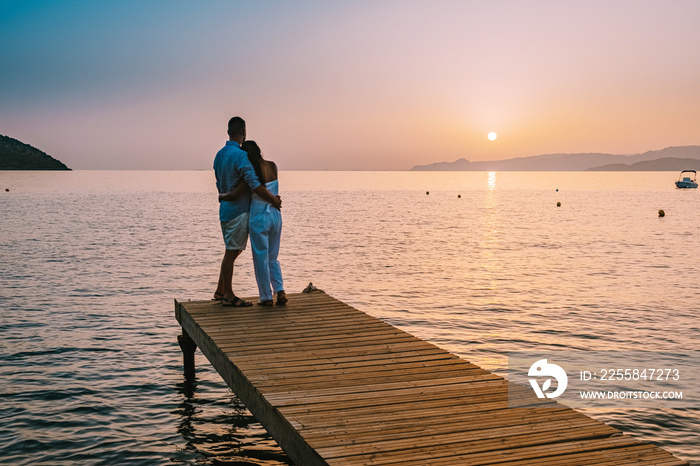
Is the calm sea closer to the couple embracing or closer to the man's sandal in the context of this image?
the man's sandal

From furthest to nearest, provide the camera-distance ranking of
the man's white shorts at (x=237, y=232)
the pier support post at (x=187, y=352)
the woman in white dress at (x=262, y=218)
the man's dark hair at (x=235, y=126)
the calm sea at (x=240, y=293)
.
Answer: the pier support post at (x=187, y=352)
the man's white shorts at (x=237, y=232)
the woman in white dress at (x=262, y=218)
the man's dark hair at (x=235, y=126)
the calm sea at (x=240, y=293)

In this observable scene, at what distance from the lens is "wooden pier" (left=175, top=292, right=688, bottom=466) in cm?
480

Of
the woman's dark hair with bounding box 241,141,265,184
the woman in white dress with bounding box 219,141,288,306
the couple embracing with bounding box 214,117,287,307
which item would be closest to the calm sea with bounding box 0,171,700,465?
the woman in white dress with bounding box 219,141,288,306

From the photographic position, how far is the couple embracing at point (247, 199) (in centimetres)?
927

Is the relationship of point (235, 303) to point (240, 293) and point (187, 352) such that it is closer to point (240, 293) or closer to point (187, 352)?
point (187, 352)

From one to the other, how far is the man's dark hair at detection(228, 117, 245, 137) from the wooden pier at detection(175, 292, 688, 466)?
2.72 meters

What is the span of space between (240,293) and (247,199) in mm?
10901

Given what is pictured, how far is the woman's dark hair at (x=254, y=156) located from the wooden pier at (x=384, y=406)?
2.17 metres

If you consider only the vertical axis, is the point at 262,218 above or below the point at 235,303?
above

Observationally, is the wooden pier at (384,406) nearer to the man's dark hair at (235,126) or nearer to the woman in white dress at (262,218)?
the woman in white dress at (262,218)

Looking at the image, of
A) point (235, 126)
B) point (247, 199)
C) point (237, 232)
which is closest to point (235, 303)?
point (237, 232)

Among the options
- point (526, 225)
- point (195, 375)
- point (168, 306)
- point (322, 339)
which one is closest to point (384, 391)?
point (322, 339)
